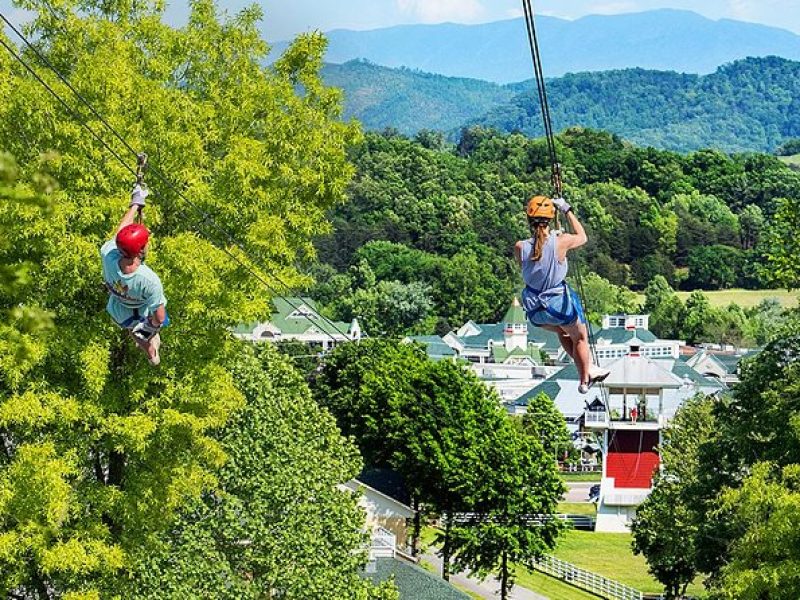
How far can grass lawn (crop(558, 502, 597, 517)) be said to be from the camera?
252 feet

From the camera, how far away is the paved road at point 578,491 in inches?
3219

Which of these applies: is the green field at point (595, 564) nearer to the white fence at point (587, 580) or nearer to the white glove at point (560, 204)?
the white fence at point (587, 580)

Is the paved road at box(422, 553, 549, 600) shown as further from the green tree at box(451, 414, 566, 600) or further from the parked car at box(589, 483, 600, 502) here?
the parked car at box(589, 483, 600, 502)

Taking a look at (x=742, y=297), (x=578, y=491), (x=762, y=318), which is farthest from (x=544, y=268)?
(x=742, y=297)

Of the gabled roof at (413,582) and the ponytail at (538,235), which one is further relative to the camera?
the gabled roof at (413,582)

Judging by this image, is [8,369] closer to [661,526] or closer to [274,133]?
[274,133]

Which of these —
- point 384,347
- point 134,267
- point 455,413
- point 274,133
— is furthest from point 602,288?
point 134,267

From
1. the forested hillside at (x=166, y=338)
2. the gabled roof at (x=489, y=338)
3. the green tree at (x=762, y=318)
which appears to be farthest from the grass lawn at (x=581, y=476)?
the forested hillside at (x=166, y=338)

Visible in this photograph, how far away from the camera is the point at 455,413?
173 ft

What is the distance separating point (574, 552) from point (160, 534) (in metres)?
43.4

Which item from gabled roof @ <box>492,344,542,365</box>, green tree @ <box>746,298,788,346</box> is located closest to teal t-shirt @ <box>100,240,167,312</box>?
gabled roof @ <box>492,344,542,365</box>

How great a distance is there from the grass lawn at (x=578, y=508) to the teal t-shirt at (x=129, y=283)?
6454 cm

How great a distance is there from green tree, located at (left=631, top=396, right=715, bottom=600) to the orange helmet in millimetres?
30632

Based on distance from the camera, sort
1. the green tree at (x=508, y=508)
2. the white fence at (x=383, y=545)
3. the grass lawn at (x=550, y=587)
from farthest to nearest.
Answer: the grass lawn at (x=550, y=587) → the green tree at (x=508, y=508) → the white fence at (x=383, y=545)
